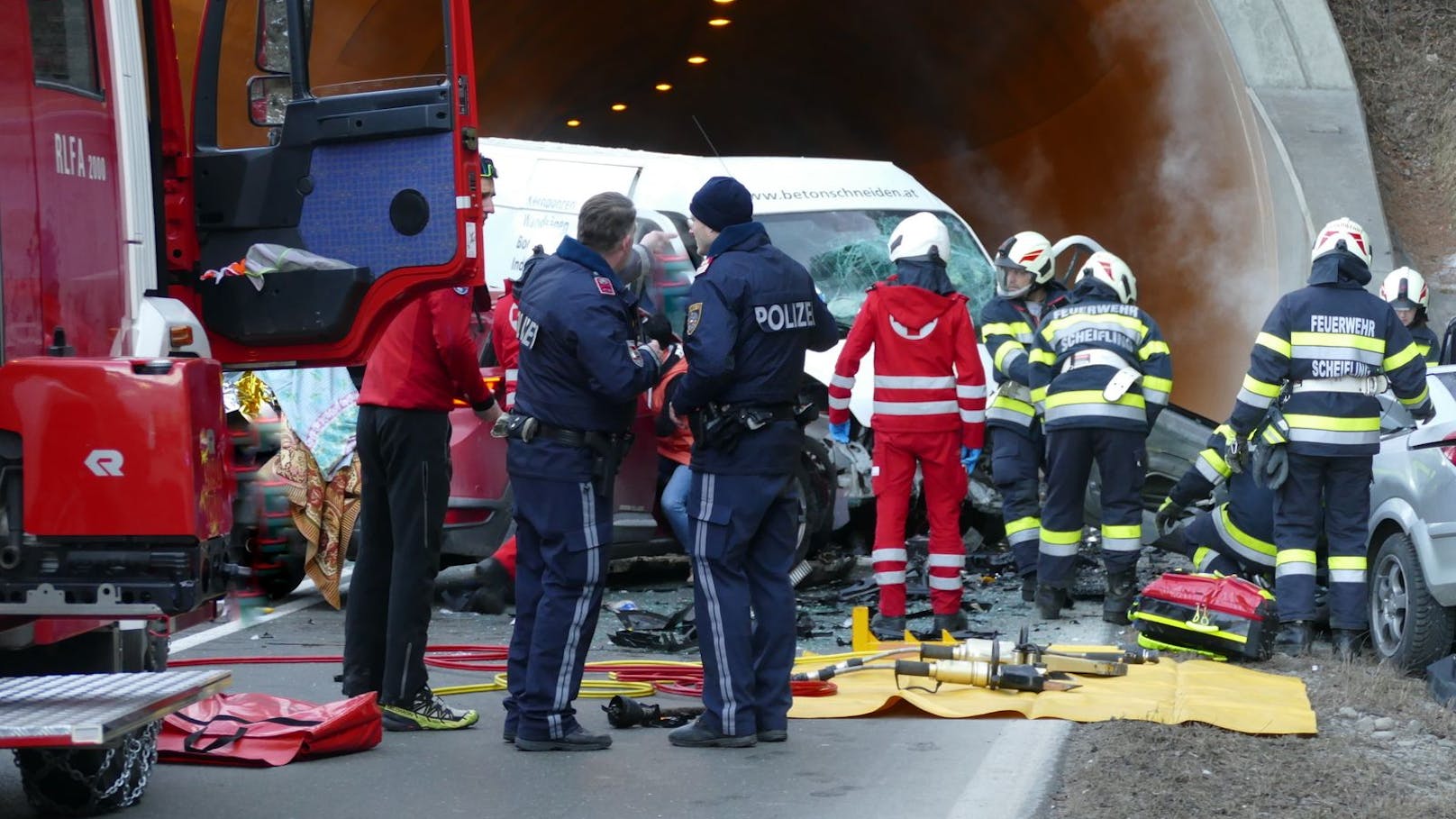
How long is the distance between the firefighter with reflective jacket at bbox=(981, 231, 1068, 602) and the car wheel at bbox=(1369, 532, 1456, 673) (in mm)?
1963

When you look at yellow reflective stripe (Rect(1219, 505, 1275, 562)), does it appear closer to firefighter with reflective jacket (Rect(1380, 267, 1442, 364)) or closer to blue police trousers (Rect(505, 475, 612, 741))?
firefighter with reflective jacket (Rect(1380, 267, 1442, 364))

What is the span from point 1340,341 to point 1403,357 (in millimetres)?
280

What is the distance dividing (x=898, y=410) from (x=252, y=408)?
316 centimetres

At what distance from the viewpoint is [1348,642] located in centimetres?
788

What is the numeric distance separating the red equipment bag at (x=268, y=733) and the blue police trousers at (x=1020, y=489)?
4.39m

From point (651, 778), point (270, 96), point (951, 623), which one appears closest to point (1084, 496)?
point (951, 623)

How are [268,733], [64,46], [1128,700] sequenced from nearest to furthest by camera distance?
[64,46], [268,733], [1128,700]

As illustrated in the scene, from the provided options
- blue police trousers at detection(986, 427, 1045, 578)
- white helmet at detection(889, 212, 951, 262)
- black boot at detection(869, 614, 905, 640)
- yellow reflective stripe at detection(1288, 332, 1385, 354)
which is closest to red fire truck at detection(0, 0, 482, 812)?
white helmet at detection(889, 212, 951, 262)

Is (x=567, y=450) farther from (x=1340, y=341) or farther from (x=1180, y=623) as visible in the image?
(x=1340, y=341)

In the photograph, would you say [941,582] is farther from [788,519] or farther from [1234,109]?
[1234,109]

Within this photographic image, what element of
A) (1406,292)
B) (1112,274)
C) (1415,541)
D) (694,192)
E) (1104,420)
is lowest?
(1415,541)

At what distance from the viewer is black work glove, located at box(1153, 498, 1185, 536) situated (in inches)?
355

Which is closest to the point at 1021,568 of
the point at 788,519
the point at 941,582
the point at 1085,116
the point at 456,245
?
the point at 941,582

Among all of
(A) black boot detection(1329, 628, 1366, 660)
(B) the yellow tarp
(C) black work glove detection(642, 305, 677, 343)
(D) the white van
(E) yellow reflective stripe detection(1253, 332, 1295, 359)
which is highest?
(D) the white van
